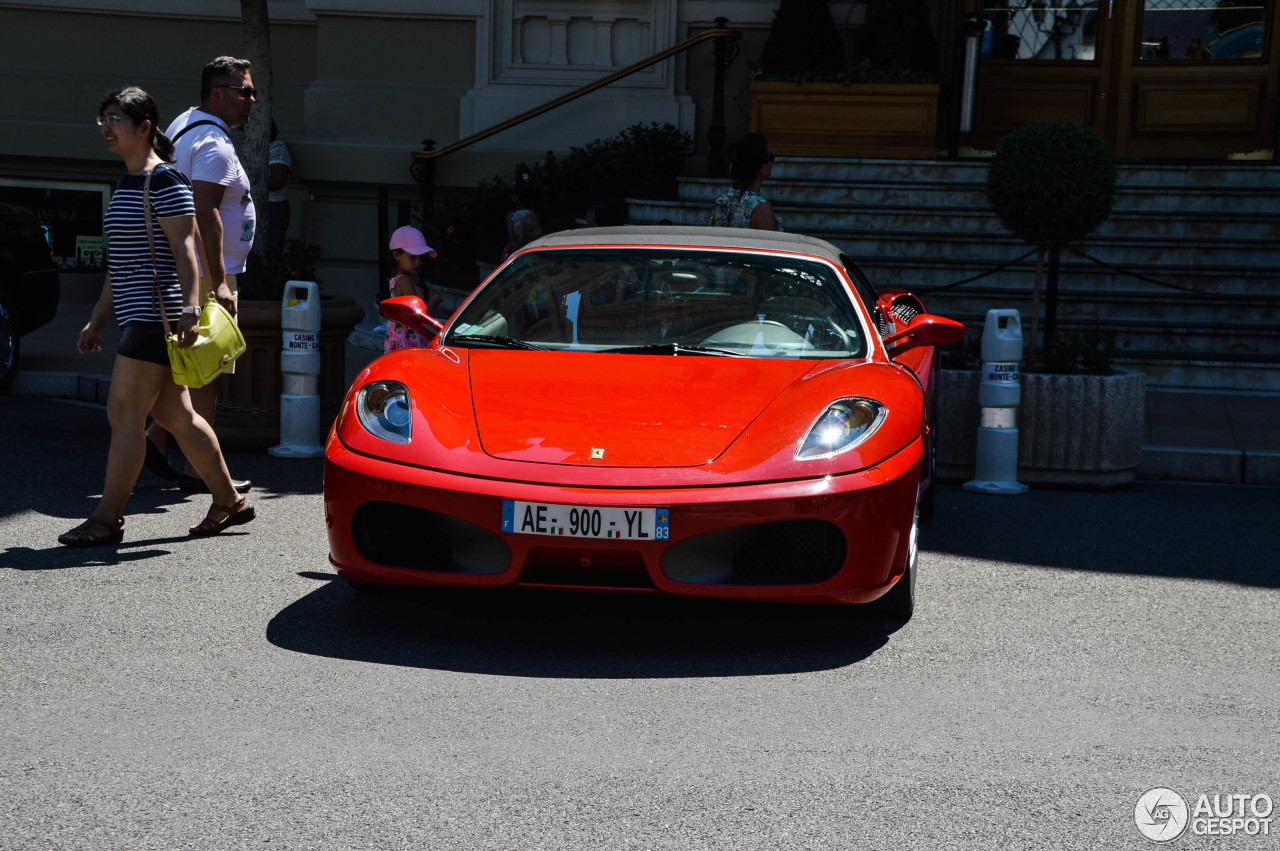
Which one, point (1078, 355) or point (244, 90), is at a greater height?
point (244, 90)

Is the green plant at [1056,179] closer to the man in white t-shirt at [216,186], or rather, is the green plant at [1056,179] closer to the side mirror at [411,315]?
the side mirror at [411,315]

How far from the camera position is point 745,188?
824 centimetres

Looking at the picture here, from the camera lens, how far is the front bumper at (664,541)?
15.0ft

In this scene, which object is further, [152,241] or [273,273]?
[273,273]

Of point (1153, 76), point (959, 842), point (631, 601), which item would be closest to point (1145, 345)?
point (1153, 76)

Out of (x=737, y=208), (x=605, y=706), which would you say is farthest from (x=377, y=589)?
(x=737, y=208)

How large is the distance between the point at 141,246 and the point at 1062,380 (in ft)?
15.3

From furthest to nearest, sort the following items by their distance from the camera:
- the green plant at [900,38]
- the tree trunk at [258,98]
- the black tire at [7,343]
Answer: the green plant at [900,38]
the tree trunk at [258,98]
the black tire at [7,343]

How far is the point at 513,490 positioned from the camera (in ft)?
15.1

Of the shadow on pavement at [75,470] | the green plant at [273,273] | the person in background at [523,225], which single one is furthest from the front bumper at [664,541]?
the person in background at [523,225]

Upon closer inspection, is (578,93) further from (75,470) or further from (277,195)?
(75,470)

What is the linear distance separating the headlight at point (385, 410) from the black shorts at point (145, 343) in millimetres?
1154

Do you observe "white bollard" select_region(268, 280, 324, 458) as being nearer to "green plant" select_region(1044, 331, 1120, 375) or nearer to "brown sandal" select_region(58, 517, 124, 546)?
"brown sandal" select_region(58, 517, 124, 546)

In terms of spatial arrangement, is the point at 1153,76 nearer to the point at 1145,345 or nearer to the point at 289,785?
the point at 1145,345
